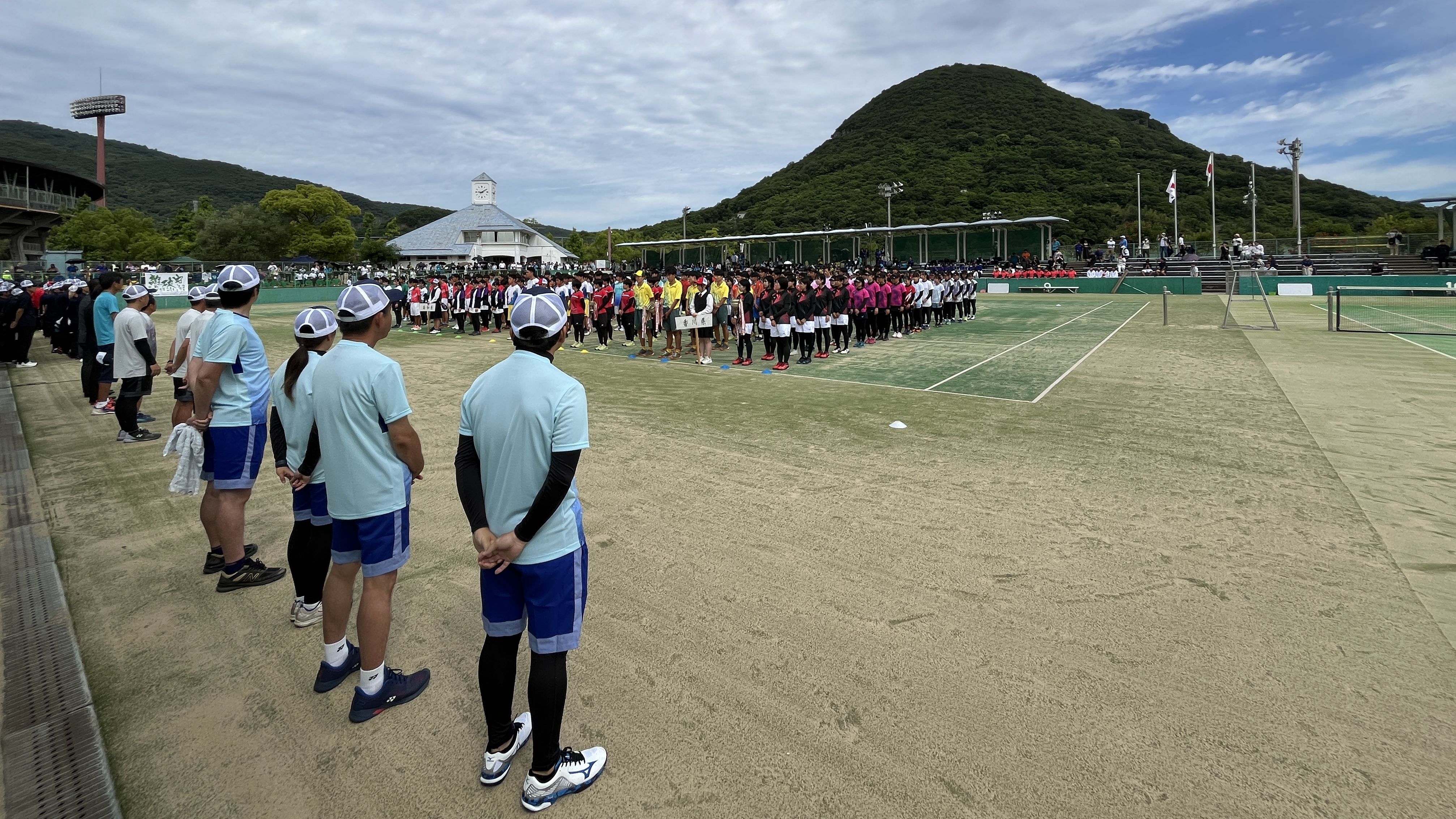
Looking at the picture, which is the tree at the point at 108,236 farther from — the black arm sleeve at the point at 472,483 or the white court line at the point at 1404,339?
the white court line at the point at 1404,339

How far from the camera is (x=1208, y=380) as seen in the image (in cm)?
1299

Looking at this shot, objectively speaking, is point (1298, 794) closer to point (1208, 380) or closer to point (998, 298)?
point (1208, 380)

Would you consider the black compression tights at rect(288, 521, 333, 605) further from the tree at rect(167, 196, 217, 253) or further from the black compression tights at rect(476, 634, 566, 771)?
the tree at rect(167, 196, 217, 253)

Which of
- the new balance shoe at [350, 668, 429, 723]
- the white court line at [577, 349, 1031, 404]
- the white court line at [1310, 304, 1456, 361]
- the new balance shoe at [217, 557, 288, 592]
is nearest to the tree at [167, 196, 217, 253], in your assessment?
the white court line at [577, 349, 1031, 404]

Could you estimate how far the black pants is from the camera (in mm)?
17500

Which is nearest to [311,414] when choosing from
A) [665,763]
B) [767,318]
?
[665,763]

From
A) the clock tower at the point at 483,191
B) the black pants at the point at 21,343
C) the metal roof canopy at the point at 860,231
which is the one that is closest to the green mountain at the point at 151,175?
the clock tower at the point at 483,191

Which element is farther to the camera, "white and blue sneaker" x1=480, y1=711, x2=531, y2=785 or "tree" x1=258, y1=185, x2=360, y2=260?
"tree" x1=258, y1=185, x2=360, y2=260

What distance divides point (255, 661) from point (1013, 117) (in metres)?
142

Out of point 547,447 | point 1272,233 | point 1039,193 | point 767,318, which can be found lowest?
point 547,447

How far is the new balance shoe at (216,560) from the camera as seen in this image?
17.2ft

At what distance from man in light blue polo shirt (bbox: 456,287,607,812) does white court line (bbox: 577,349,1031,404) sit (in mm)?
9680

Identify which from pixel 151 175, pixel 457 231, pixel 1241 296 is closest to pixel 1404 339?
pixel 1241 296

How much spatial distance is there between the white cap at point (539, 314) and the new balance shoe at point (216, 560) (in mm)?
3693
